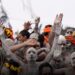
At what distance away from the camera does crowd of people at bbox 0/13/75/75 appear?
1014 centimetres

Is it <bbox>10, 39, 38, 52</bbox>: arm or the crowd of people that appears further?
<bbox>10, 39, 38, 52</bbox>: arm

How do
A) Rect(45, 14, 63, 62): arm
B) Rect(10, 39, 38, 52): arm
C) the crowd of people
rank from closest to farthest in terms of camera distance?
the crowd of people, Rect(45, 14, 63, 62): arm, Rect(10, 39, 38, 52): arm

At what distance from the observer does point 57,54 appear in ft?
34.4

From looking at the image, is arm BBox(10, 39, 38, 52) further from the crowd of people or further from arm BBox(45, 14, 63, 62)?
arm BBox(45, 14, 63, 62)

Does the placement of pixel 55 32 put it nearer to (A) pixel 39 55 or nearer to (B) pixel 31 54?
(A) pixel 39 55

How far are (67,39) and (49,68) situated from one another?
129 centimetres

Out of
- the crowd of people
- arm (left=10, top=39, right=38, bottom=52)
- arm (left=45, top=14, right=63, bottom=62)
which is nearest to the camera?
the crowd of people

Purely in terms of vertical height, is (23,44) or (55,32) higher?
(55,32)

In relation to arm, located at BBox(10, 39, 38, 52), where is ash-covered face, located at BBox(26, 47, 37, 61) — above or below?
below

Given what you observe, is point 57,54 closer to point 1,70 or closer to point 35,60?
point 35,60

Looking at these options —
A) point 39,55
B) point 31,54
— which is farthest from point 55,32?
point 31,54

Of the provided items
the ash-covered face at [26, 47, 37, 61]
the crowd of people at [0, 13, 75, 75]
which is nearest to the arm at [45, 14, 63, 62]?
the crowd of people at [0, 13, 75, 75]

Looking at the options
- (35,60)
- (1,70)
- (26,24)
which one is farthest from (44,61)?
(26,24)

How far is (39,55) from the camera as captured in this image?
414 inches
